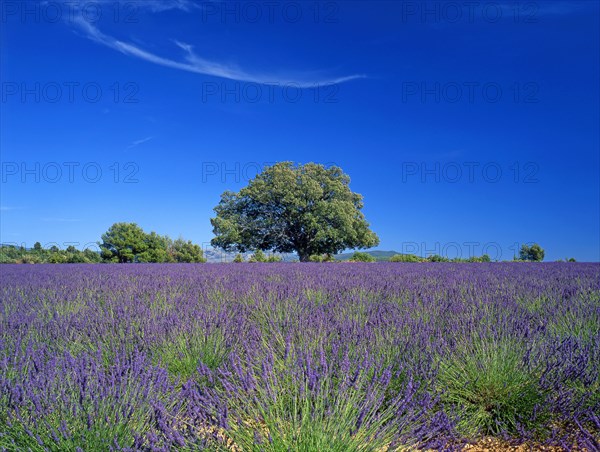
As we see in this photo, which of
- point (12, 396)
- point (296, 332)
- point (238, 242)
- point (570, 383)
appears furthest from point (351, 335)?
point (238, 242)

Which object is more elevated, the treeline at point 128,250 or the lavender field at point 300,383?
the treeline at point 128,250

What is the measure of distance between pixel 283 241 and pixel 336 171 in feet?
20.8

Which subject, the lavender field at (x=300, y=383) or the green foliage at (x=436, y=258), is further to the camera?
the green foliage at (x=436, y=258)

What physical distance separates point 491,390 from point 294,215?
25764mm

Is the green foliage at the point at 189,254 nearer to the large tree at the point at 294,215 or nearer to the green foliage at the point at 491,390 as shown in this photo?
the large tree at the point at 294,215

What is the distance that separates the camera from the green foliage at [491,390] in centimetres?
193

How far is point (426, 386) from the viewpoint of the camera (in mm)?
1861

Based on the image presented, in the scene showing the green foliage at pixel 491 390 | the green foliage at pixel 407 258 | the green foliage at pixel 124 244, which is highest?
the green foliage at pixel 124 244

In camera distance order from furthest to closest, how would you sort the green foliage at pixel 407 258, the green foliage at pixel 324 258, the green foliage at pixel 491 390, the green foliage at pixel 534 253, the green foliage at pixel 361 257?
the green foliage at pixel 534 253 → the green foliage at pixel 324 258 → the green foliage at pixel 361 257 → the green foliage at pixel 407 258 → the green foliage at pixel 491 390

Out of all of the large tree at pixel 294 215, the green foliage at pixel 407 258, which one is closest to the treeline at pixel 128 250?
the large tree at pixel 294 215

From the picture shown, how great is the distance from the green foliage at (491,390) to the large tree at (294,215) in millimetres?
23240

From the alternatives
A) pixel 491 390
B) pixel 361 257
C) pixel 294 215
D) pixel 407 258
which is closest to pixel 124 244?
pixel 294 215

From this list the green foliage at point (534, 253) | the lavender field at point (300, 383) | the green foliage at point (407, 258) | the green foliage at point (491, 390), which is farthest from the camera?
the green foliage at point (534, 253)

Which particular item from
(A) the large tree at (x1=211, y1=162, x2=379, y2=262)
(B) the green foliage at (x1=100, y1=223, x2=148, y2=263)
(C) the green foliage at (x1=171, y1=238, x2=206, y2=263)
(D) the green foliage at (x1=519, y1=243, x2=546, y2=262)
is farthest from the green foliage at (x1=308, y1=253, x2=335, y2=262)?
(D) the green foliage at (x1=519, y1=243, x2=546, y2=262)
